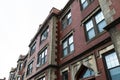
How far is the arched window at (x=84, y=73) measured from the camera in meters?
11.1

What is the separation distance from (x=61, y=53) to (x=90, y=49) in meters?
5.20

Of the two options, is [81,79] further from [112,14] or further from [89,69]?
[112,14]

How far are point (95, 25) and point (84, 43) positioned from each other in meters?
1.80

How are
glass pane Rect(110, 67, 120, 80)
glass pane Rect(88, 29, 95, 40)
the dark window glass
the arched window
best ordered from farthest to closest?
glass pane Rect(88, 29, 95, 40), the arched window, the dark window glass, glass pane Rect(110, 67, 120, 80)

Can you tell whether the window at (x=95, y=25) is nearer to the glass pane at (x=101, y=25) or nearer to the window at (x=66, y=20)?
the glass pane at (x=101, y=25)

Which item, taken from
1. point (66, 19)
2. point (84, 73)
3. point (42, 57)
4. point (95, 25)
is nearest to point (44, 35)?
point (42, 57)

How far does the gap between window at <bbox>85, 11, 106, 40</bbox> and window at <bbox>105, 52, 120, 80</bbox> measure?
2419 mm

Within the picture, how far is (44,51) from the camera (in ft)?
61.1

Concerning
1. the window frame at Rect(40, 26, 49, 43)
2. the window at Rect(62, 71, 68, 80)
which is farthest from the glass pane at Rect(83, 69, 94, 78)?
the window frame at Rect(40, 26, 49, 43)

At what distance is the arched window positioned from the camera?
1111 centimetres

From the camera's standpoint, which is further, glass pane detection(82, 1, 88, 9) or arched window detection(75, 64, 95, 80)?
glass pane detection(82, 1, 88, 9)

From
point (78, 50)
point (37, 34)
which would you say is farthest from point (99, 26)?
point (37, 34)

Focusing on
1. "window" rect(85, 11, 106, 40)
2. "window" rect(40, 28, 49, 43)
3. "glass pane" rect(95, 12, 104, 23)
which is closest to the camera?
"window" rect(85, 11, 106, 40)

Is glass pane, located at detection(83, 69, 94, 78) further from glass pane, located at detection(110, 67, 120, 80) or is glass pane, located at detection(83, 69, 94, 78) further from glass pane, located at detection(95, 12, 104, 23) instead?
glass pane, located at detection(95, 12, 104, 23)
